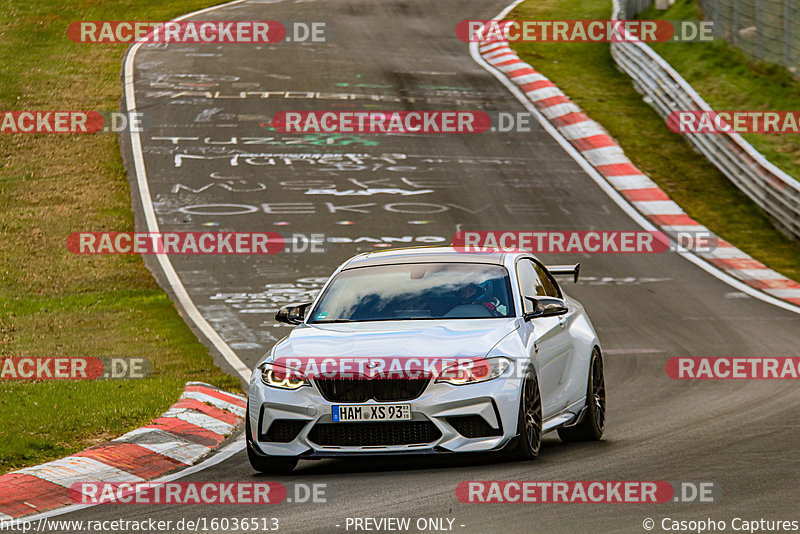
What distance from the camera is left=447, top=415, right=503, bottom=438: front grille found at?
8055mm

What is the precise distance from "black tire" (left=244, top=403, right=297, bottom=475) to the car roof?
1801mm

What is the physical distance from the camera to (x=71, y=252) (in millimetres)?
19016

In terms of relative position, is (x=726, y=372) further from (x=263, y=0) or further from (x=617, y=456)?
(x=263, y=0)

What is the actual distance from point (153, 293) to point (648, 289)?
682cm

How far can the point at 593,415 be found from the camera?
387 inches

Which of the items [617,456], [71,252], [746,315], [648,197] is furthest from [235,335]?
[648,197]

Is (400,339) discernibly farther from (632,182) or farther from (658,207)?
(632,182)

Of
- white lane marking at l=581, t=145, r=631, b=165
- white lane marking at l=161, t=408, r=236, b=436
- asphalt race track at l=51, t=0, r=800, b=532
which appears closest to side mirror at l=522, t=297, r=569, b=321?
asphalt race track at l=51, t=0, r=800, b=532

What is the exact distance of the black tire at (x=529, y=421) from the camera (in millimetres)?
8195

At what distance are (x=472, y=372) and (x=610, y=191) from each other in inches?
586

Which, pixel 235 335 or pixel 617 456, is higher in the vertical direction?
pixel 617 456

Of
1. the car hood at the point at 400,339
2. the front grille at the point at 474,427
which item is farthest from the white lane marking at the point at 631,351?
the front grille at the point at 474,427

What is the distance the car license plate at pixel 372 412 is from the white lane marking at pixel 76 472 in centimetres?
159

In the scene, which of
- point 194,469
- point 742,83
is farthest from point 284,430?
point 742,83
